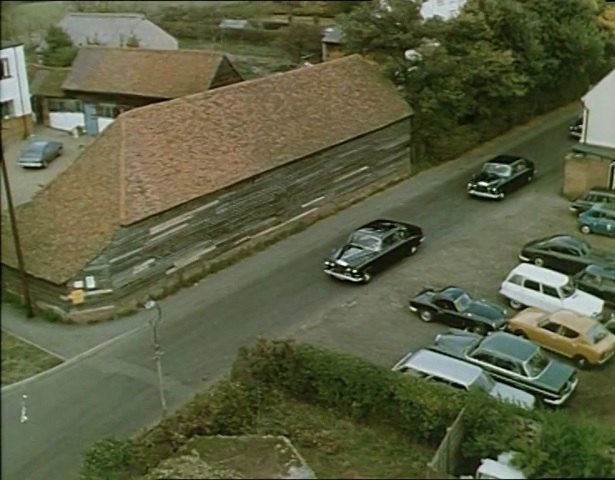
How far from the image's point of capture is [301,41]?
23359mm

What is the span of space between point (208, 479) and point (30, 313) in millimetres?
6602

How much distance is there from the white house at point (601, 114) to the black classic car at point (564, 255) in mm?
3443

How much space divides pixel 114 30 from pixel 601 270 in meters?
17.2

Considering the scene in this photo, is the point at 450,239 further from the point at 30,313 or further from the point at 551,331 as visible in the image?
the point at 30,313

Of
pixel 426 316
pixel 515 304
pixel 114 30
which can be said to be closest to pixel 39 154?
pixel 114 30

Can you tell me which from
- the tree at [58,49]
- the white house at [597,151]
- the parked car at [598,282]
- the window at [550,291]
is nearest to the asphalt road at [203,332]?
the white house at [597,151]

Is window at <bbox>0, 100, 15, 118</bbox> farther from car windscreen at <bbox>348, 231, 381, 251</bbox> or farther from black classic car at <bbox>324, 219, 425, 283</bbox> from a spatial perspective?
car windscreen at <bbox>348, 231, 381, 251</bbox>

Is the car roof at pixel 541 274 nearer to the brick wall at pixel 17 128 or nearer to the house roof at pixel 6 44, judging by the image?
the house roof at pixel 6 44

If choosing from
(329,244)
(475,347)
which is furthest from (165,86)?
(475,347)

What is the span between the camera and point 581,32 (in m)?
18.4

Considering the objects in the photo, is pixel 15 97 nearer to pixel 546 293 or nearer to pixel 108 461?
pixel 546 293

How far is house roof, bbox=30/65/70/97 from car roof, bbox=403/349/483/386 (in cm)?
1477

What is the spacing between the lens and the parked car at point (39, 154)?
65.5 feet

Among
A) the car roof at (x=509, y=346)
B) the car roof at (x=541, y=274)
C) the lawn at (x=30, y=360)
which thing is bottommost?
the lawn at (x=30, y=360)
